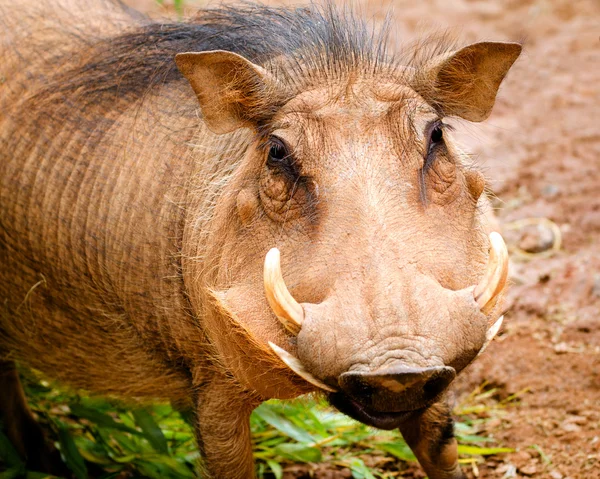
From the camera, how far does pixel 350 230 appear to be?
241 cm

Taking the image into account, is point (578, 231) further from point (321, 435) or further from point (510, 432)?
point (321, 435)

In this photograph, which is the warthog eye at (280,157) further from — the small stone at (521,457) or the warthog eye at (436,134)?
the small stone at (521,457)

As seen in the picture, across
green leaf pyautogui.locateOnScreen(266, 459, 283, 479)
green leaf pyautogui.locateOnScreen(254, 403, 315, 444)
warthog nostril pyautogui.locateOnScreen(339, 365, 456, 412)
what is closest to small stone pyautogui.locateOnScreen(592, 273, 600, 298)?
green leaf pyautogui.locateOnScreen(254, 403, 315, 444)

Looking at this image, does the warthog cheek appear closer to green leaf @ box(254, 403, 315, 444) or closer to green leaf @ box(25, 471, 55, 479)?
green leaf @ box(254, 403, 315, 444)

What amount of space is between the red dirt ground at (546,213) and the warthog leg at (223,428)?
0.79m

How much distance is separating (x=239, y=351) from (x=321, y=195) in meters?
0.56

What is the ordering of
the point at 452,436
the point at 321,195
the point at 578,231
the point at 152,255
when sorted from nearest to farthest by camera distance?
the point at 321,195
the point at 152,255
the point at 452,436
the point at 578,231

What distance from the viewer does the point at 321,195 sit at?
2521 mm

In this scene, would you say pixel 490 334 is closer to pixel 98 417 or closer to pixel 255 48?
pixel 255 48

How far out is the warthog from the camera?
230 centimetres

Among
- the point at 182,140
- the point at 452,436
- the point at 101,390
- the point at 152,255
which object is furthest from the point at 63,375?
the point at 452,436

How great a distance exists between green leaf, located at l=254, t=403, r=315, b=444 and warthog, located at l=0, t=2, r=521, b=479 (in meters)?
0.61

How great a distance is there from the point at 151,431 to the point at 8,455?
598mm

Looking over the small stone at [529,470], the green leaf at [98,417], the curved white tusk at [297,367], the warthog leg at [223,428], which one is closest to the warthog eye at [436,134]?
the curved white tusk at [297,367]
